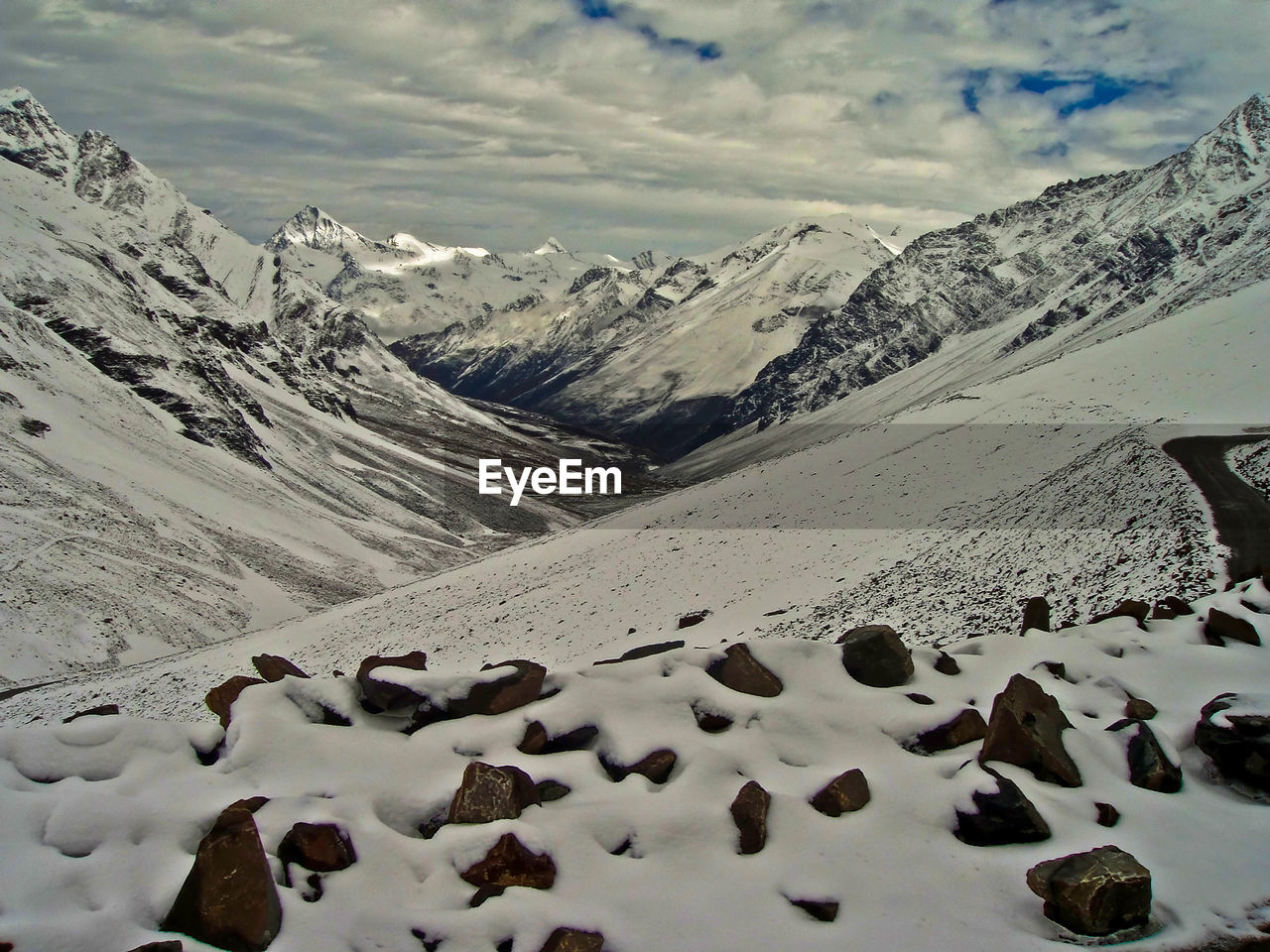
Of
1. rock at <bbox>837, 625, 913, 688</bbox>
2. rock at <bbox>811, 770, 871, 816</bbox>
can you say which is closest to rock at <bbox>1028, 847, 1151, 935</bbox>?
rock at <bbox>811, 770, 871, 816</bbox>

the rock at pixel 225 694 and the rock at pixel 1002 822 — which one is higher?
the rock at pixel 1002 822

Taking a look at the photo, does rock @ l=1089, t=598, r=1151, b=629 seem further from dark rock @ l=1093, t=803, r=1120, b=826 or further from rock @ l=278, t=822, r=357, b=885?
rock @ l=278, t=822, r=357, b=885

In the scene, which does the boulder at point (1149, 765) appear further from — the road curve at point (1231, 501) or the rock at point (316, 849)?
the rock at point (316, 849)

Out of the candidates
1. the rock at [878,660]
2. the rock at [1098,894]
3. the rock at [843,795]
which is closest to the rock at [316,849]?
the rock at [843,795]

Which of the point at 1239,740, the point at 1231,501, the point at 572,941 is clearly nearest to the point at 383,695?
the point at 572,941

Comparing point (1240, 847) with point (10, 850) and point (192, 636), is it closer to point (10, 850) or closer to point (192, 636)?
point (10, 850)

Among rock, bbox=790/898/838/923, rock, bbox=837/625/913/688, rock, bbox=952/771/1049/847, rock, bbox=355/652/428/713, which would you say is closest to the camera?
rock, bbox=790/898/838/923

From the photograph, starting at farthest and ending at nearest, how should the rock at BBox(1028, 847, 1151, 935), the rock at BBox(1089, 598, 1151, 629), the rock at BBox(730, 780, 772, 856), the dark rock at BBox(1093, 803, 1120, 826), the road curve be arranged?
the road curve, the rock at BBox(1089, 598, 1151, 629), the dark rock at BBox(1093, 803, 1120, 826), the rock at BBox(730, 780, 772, 856), the rock at BBox(1028, 847, 1151, 935)
